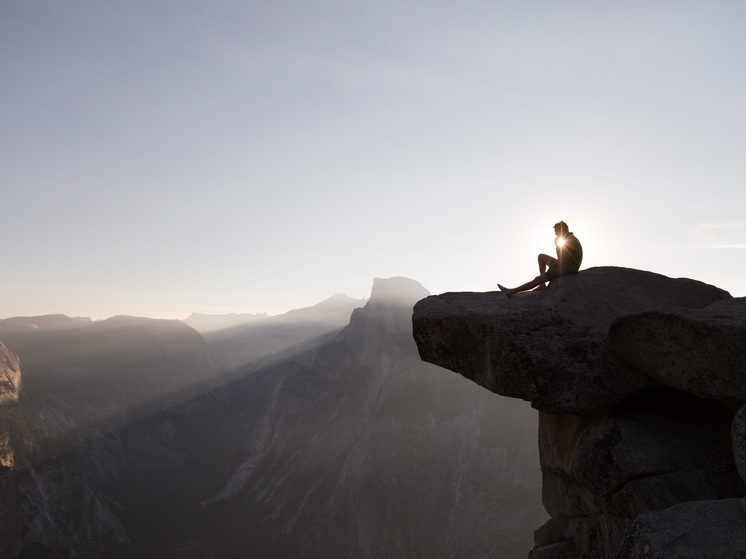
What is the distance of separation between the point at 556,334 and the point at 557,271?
314cm

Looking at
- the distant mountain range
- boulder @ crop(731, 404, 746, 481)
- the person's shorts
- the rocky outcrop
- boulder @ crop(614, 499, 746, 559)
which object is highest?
the person's shorts

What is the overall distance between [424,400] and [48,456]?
55992 mm

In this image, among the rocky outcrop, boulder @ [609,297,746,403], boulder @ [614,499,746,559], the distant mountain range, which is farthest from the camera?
the rocky outcrop

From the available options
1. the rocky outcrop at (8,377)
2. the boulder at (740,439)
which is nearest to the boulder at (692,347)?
the boulder at (740,439)

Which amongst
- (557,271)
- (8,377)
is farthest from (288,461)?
(557,271)

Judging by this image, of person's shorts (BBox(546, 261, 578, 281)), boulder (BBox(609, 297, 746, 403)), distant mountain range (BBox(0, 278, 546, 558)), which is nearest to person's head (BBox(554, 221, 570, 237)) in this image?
person's shorts (BBox(546, 261, 578, 281))

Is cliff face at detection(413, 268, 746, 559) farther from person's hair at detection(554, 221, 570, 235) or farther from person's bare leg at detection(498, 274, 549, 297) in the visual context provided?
person's hair at detection(554, 221, 570, 235)

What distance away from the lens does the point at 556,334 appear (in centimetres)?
999

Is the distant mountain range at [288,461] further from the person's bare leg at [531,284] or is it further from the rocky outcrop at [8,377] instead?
the person's bare leg at [531,284]

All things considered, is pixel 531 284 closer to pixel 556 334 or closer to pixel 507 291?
pixel 507 291

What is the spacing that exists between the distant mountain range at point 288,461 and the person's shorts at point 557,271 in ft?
142

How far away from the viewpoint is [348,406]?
7706 cm

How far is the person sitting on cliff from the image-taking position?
41.1ft

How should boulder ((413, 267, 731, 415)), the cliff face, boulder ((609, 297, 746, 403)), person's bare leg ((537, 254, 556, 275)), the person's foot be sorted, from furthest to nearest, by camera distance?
person's bare leg ((537, 254, 556, 275)) → the person's foot → boulder ((413, 267, 731, 415)) → boulder ((609, 297, 746, 403)) → the cliff face
